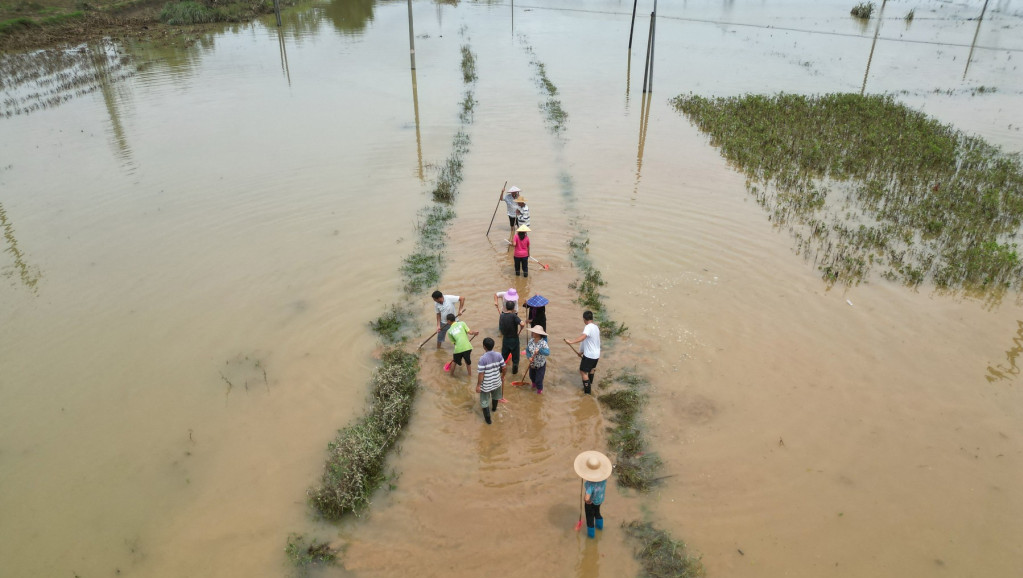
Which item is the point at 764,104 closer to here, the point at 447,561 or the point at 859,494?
the point at 859,494

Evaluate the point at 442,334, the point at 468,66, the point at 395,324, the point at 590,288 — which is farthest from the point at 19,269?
the point at 468,66

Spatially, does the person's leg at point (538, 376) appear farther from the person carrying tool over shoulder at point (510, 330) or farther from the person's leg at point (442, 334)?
the person's leg at point (442, 334)

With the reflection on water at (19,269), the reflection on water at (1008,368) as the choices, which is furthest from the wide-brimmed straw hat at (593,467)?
the reflection on water at (19,269)

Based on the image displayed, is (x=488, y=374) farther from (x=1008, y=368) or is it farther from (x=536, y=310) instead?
(x=1008, y=368)

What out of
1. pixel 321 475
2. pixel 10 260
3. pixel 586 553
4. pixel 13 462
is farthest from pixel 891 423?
pixel 10 260

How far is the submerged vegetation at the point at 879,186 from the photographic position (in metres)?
11.6

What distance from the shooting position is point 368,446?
7172 mm

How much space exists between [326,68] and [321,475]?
92.8ft

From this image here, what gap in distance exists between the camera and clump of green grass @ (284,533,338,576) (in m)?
6.06

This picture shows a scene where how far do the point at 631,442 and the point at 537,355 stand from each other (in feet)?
5.77

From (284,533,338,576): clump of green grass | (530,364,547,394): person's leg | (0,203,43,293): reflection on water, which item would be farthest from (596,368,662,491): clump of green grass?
(0,203,43,293): reflection on water

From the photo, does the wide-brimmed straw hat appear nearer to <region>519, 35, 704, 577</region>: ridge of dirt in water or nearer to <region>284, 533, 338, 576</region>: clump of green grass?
<region>519, 35, 704, 577</region>: ridge of dirt in water

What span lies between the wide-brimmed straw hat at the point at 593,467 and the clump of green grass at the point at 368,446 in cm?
277

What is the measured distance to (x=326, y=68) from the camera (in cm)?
3020
